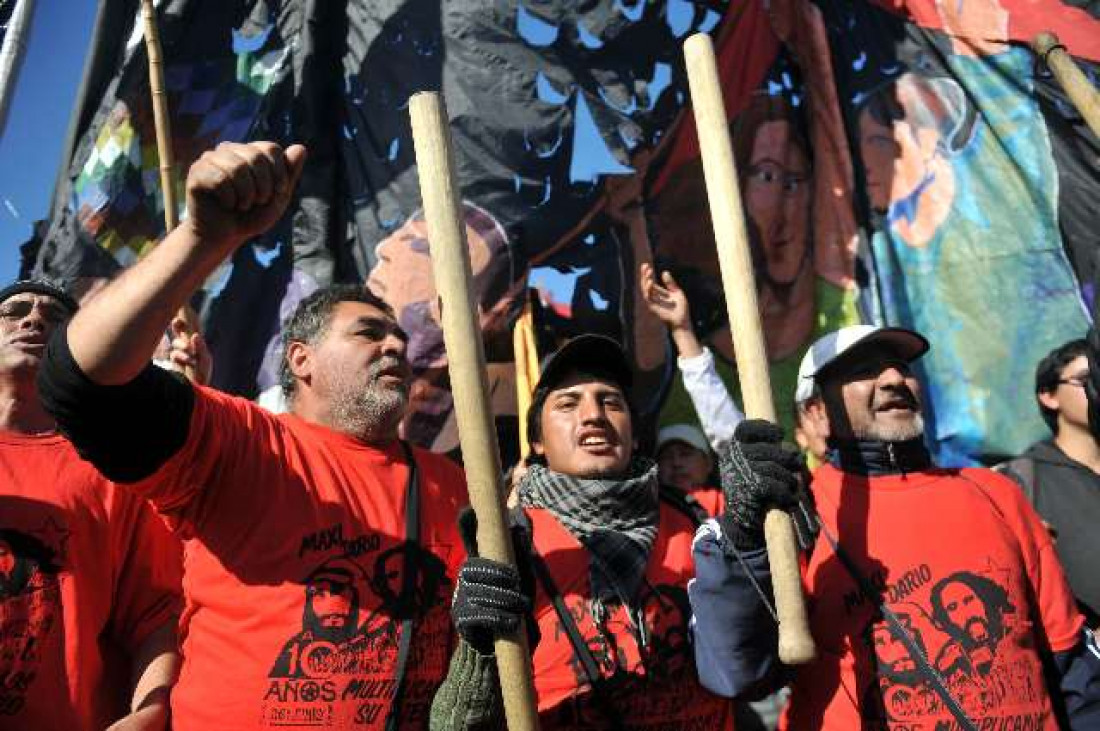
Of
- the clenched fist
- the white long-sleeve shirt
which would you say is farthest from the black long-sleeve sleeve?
the white long-sleeve shirt

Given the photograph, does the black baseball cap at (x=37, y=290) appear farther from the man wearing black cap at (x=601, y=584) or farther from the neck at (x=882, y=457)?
the neck at (x=882, y=457)

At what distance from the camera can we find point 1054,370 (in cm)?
364

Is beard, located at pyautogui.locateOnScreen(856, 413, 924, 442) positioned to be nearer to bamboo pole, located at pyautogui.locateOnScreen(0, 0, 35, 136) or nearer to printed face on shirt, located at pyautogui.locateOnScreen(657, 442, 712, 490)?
printed face on shirt, located at pyautogui.locateOnScreen(657, 442, 712, 490)

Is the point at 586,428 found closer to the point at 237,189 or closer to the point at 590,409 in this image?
the point at 590,409

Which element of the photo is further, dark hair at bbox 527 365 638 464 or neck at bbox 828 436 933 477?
dark hair at bbox 527 365 638 464

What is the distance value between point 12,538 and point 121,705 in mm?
600

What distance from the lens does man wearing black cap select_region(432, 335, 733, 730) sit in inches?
87.3

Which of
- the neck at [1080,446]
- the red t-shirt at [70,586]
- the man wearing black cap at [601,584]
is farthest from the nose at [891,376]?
the red t-shirt at [70,586]

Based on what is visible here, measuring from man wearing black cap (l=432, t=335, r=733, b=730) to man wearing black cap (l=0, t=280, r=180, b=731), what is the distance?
3.39ft

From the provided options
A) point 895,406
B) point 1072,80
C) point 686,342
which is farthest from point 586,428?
point 1072,80

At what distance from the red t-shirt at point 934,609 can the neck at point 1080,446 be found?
3.82 feet

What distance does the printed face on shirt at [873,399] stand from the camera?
262 cm

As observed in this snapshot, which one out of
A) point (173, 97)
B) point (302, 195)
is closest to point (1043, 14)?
point (302, 195)

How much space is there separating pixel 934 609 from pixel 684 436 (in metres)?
1.99
